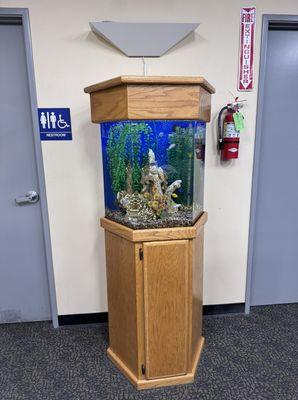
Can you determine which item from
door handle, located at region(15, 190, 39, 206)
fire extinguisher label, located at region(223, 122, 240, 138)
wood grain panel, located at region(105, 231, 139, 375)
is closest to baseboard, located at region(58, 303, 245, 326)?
wood grain panel, located at region(105, 231, 139, 375)

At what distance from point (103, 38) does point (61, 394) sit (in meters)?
2.13

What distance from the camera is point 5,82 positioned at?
74.8 inches

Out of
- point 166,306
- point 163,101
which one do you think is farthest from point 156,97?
point 166,306

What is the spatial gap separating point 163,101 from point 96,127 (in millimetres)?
735

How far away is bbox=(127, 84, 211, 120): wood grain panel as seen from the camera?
4.24 feet

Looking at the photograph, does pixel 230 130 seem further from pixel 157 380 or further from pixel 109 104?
pixel 157 380

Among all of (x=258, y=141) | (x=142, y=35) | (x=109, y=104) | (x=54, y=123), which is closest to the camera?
(x=109, y=104)

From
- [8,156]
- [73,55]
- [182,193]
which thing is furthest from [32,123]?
[182,193]

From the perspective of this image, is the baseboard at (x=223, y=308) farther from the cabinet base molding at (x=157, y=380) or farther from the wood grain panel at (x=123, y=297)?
the wood grain panel at (x=123, y=297)

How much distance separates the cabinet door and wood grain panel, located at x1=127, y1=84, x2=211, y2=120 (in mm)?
641

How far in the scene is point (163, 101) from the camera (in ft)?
4.30

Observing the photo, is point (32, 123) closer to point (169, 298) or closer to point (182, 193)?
point (182, 193)

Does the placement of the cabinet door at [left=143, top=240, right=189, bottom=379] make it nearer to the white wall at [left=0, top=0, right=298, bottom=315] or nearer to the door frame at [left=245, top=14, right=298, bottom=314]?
the white wall at [left=0, top=0, right=298, bottom=315]

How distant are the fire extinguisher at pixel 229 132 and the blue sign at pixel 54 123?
1.03m
